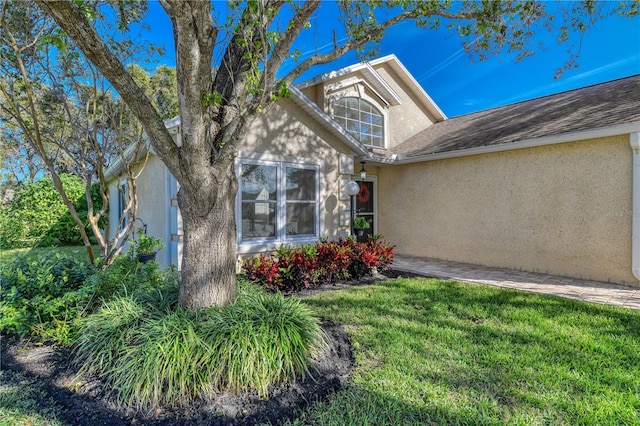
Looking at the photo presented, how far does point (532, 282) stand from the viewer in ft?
23.3

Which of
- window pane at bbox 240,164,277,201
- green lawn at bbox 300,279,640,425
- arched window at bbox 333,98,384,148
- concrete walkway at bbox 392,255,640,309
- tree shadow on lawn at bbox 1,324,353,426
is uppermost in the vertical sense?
arched window at bbox 333,98,384,148

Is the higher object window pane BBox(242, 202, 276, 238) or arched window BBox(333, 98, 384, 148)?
arched window BBox(333, 98, 384, 148)

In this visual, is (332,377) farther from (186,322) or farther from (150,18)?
(150,18)

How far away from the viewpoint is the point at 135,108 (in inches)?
120

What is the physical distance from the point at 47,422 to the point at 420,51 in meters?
13.4

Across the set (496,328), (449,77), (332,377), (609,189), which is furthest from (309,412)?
(449,77)

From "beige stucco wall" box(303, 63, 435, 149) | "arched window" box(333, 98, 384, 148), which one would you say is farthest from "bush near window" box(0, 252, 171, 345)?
"arched window" box(333, 98, 384, 148)

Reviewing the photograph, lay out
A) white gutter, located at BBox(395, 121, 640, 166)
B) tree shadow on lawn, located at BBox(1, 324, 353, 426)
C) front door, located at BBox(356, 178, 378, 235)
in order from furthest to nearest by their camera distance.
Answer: front door, located at BBox(356, 178, 378, 235) → white gutter, located at BBox(395, 121, 640, 166) → tree shadow on lawn, located at BBox(1, 324, 353, 426)

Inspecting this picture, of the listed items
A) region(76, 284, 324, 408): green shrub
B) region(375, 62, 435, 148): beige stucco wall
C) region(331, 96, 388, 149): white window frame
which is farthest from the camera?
region(375, 62, 435, 148): beige stucco wall

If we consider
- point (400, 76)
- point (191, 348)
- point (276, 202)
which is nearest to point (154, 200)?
point (276, 202)

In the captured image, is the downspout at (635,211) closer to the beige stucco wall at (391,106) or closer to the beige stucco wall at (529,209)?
the beige stucco wall at (529,209)

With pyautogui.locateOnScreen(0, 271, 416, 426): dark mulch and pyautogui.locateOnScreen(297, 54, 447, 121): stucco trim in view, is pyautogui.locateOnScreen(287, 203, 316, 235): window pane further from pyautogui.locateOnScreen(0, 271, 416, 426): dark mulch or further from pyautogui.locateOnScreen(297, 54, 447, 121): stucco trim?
pyautogui.locateOnScreen(297, 54, 447, 121): stucco trim

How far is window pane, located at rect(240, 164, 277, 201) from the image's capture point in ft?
22.9

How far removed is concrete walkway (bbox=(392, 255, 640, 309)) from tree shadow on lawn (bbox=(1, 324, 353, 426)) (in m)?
5.14
